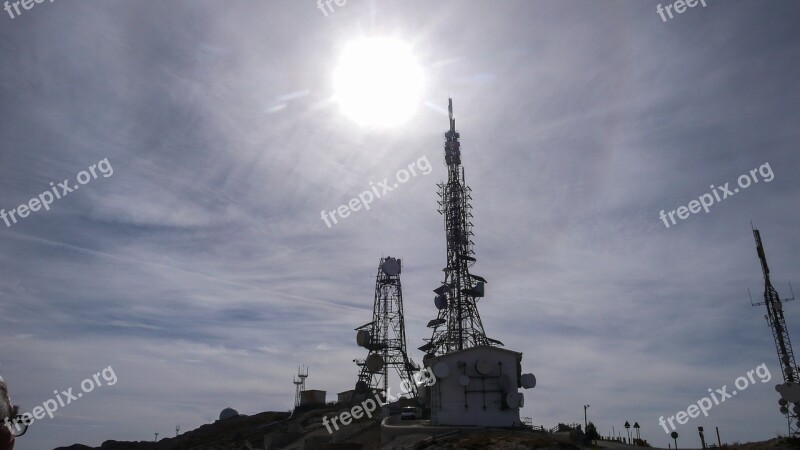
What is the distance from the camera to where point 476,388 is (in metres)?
42.9

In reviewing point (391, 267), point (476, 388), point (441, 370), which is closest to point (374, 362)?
point (391, 267)

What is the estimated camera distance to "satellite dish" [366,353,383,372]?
70250mm

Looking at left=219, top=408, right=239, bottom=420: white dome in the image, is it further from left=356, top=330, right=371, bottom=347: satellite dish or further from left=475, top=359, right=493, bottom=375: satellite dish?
left=475, top=359, right=493, bottom=375: satellite dish

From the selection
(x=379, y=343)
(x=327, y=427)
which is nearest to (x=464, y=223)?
(x=379, y=343)

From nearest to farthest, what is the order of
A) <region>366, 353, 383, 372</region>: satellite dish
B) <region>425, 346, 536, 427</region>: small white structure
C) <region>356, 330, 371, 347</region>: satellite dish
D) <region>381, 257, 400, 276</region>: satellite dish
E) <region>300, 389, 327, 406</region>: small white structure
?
1. <region>425, 346, 536, 427</region>: small white structure
2. <region>366, 353, 383, 372</region>: satellite dish
3. <region>356, 330, 371, 347</region>: satellite dish
4. <region>381, 257, 400, 276</region>: satellite dish
5. <region>300, 389, 327, 406</region>: small white structure

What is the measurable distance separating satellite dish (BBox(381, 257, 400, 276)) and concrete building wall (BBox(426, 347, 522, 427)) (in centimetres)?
2997

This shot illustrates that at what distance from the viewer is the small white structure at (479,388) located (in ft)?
139

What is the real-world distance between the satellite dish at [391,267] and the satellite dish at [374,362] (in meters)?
11.1

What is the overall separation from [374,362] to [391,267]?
1267 cm

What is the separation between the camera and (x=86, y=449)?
10538 cm

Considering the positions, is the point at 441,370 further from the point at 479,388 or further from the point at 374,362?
the point at 374,362

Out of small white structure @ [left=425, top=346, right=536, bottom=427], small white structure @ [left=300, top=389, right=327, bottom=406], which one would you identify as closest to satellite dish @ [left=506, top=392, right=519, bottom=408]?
small white structure @ [left=425, top=346, right=536, bottom=427]

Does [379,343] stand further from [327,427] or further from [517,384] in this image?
[517,384]

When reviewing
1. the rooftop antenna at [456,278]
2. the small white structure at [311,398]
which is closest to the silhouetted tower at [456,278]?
the rooftop antenna at [456,278]
